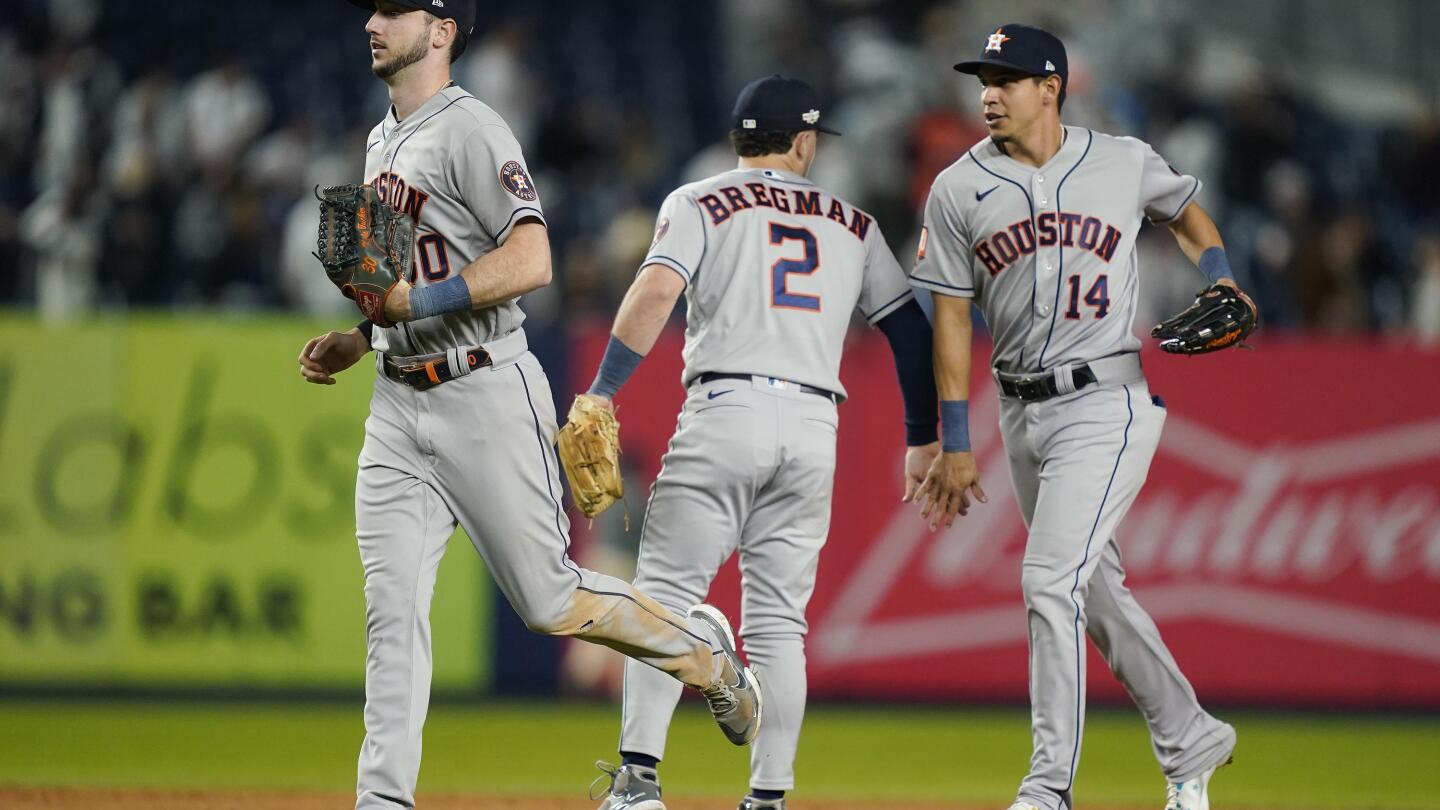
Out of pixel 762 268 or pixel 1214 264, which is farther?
pixel 1214 264

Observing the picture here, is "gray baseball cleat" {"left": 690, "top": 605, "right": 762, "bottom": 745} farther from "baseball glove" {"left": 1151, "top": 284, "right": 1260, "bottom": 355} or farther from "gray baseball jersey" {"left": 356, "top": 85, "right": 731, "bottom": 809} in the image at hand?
"baseball glove" {"left": 1151, "top": 284, "right": 1260, "bottom": 355}

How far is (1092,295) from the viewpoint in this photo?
17.2 ft

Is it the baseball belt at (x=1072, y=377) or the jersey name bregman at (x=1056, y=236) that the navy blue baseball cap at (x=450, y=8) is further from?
the baseball belt at (x=1072, y=377)

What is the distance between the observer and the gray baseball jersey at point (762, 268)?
5215mm

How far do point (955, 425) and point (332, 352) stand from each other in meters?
1.87

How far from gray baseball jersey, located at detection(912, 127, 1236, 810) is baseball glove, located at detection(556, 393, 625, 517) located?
44.8 inches

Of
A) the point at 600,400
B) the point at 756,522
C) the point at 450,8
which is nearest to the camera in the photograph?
the point at 450,8

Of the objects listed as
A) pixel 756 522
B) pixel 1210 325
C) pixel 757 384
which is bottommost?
pixel 756 522

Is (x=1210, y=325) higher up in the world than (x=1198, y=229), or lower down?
lower down

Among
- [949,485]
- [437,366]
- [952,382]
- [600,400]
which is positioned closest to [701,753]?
[949,485]

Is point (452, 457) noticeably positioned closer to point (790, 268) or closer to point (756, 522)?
point (756, 522)

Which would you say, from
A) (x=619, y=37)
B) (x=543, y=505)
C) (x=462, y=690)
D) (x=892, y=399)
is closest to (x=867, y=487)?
(x=892, y=399)

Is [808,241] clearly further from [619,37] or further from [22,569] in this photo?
[619,37]

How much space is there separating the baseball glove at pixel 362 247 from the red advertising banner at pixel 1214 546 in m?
4.77
